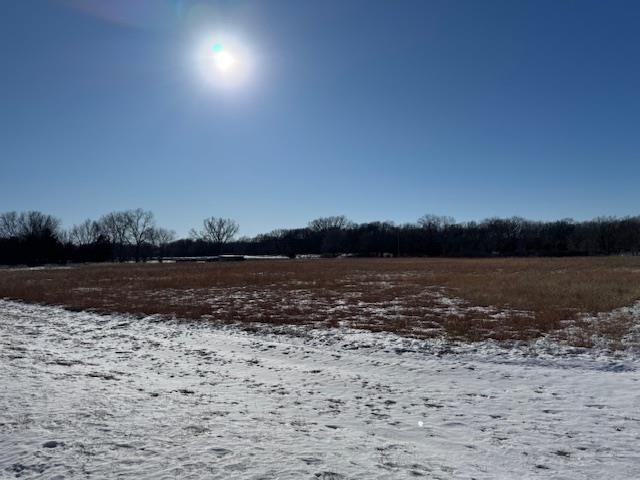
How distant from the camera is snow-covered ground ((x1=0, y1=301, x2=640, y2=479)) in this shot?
5621 mm

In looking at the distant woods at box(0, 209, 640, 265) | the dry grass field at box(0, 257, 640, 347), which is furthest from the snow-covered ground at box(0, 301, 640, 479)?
the distant woods at box(0, 209, 640, 265)

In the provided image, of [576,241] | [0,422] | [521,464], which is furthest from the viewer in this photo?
[576,241]

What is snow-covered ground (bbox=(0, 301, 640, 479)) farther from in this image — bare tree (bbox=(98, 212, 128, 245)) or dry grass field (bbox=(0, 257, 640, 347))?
bare tree (bbox=(98, 212, 128, 245))

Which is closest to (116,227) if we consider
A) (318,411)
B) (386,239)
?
(386,239)

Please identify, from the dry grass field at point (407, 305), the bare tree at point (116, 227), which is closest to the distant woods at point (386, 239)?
the bare tree at point (116, 227)

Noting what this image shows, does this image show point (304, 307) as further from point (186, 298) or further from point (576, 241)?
point (576, 241)

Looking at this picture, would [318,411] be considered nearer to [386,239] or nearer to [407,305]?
[407,305]

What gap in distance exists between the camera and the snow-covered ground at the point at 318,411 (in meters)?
5.62

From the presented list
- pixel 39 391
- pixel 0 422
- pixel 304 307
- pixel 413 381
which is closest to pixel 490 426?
pixel 413 381

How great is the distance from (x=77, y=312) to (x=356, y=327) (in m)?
14.2

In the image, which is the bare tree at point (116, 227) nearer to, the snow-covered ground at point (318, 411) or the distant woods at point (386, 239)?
the distant woods at point (386, 239)

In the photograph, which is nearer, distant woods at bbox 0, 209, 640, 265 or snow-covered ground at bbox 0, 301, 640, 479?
snow-covered ground at bbox 0, 301, 640, 479

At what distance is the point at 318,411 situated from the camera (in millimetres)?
7934

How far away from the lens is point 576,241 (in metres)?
154
